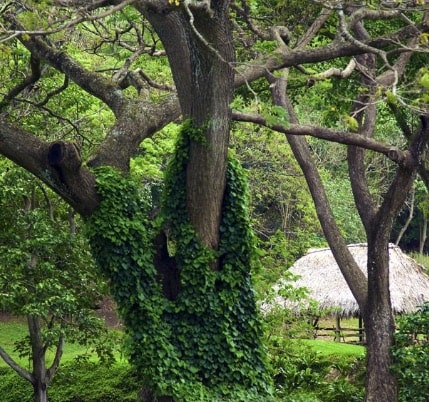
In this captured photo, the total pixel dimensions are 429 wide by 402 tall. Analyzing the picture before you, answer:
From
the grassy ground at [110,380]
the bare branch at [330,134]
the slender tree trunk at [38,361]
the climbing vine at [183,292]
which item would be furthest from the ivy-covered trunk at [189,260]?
the slender tree trunk at [38,361]

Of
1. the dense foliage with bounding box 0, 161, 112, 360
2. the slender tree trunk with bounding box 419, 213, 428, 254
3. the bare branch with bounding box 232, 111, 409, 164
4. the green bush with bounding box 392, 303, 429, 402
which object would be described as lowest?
the green bush with bounding box 392, 303, 429, 402

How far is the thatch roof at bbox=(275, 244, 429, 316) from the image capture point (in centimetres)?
2142

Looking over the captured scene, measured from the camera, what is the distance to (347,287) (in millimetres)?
21906

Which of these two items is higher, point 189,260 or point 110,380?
point 189,260

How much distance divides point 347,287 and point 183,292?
1226 centimetres

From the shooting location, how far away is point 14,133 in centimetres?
934

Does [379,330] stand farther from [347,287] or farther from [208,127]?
[347,287]

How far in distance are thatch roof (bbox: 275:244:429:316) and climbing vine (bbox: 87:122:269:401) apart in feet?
35.7

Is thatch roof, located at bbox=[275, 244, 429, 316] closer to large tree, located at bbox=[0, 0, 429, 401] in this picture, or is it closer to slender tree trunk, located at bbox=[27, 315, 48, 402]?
slender tree trunk, located at bbox=[27, 315, 48, 402]

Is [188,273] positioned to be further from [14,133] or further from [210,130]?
[14,133]

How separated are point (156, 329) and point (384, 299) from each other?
3583 millimetres

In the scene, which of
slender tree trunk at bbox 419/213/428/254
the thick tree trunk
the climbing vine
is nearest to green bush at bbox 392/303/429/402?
the climbing vine

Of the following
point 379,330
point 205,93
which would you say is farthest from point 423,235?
point 205,93

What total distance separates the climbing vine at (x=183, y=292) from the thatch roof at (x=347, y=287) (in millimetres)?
10867
